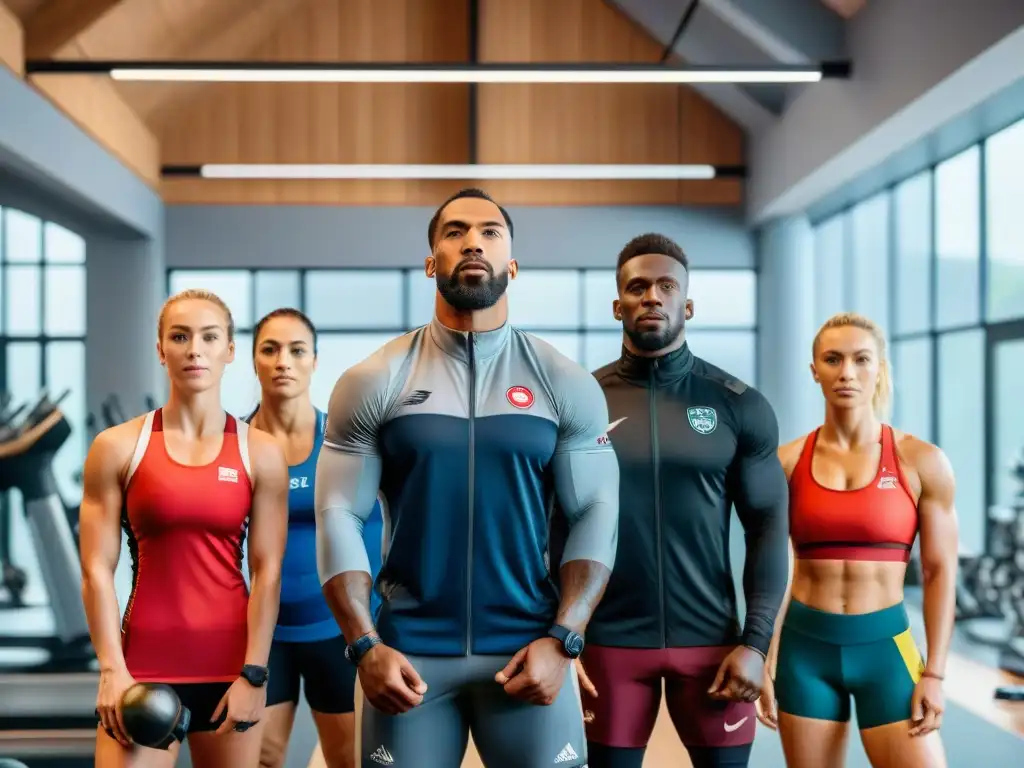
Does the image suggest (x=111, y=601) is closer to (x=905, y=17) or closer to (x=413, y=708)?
(x=413, y=708)

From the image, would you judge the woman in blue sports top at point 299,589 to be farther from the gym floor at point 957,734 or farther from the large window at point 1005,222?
the large window at point 1005,222

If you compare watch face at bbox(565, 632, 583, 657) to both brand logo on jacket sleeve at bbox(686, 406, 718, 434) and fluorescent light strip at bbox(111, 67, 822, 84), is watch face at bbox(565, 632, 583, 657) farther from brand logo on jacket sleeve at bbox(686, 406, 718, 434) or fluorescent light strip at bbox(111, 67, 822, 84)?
fluorescent light strip at bbox(111, 67, 822, 84)

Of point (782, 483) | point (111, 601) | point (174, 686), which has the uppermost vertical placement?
point (782, 483)

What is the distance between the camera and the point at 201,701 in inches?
83.1

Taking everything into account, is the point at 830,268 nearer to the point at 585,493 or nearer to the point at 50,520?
the point at 50,520

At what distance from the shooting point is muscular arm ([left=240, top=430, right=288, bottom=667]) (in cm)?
212

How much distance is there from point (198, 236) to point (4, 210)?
1786 millimetres

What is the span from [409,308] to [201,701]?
336 inches

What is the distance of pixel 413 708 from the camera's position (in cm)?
179

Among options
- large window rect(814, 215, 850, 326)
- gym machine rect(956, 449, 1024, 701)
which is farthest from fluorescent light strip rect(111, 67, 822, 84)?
large window rect(814, 215, 850, 326)

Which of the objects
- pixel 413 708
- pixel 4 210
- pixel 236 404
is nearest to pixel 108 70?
pixel 4 210

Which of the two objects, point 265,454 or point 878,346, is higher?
point 878,346

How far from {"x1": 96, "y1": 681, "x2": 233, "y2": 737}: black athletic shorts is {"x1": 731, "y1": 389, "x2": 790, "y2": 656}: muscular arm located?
112 centimetres

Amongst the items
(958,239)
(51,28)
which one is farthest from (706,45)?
(51,28)
